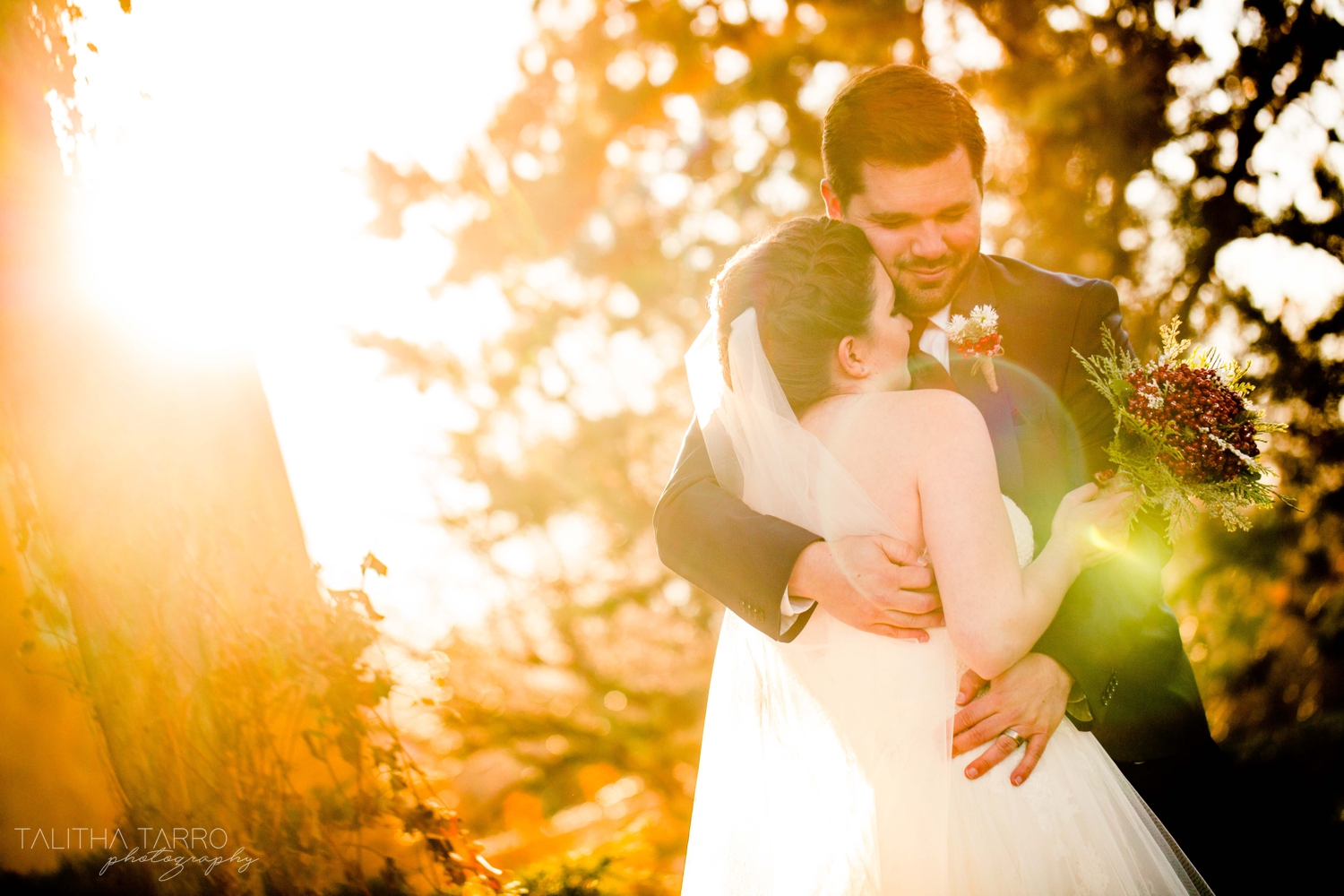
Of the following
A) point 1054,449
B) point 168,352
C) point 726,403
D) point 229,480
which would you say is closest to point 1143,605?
point 1054,449

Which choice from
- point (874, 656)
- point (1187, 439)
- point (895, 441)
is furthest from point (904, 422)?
point (1187, 439)

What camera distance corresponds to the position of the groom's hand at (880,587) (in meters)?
1.86

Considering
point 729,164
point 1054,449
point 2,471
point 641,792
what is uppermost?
point 729,164

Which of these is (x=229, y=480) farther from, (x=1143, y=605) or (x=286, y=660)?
(x=1143, y=605)

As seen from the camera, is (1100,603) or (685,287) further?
(685,287)

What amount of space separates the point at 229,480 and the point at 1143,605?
351 cm

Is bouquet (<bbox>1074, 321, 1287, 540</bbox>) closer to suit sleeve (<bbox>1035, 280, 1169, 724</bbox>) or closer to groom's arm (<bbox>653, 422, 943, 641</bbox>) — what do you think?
suit sleeve (<bbox>1035, 280, 1169, 724</bbox>)

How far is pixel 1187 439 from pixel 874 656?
982mm

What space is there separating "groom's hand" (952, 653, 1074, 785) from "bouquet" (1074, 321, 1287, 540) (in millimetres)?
581

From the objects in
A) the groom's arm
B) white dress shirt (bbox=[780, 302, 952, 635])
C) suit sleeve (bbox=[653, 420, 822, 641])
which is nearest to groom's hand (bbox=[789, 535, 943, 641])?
the groom's arm

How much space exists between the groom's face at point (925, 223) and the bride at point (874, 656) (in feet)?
1.65

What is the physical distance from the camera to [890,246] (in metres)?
2.63

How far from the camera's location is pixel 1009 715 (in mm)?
1917

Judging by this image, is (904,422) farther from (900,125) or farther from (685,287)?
(685,287)
